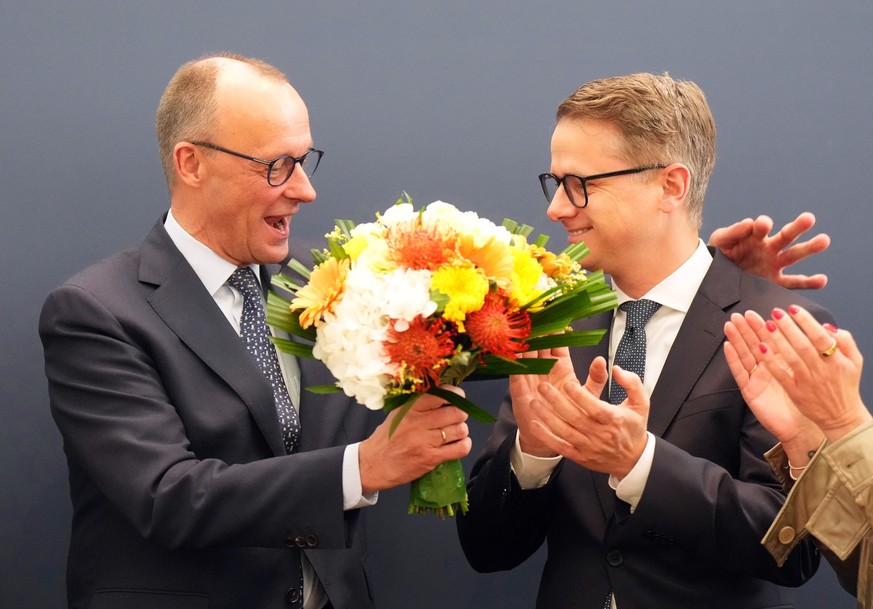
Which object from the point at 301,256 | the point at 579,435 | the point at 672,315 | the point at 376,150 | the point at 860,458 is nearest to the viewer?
the point at 860,458

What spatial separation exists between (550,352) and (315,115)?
1.15 meters

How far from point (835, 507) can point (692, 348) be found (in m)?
0.53

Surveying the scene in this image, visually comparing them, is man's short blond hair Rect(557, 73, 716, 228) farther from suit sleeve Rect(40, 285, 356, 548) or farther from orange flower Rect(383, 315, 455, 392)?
suit sleeve Rect(40, 285, 356, 548)

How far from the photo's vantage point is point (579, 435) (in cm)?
235

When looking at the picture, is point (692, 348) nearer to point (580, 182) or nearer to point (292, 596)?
point (580, 182)

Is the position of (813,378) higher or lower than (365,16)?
lower

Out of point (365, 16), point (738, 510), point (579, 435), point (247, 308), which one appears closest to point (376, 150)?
point (365, 16)

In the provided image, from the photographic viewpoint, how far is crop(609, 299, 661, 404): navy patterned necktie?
268 cm

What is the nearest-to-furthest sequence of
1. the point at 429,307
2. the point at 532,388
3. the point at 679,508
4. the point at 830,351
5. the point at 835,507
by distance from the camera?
the point at 429,307 < the point at 830,351 < the point at 835,507 < the point at 679,508 < the point at 532,388

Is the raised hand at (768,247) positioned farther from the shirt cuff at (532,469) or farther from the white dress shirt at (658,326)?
the shirt cuff at (532,469)

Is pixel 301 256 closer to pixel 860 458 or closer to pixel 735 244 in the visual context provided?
pixel 735 244

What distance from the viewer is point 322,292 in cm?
216

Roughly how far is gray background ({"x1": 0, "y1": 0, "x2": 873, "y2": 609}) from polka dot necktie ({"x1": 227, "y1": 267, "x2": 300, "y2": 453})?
55 cm

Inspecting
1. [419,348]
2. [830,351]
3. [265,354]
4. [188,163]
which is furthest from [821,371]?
[188,163]
